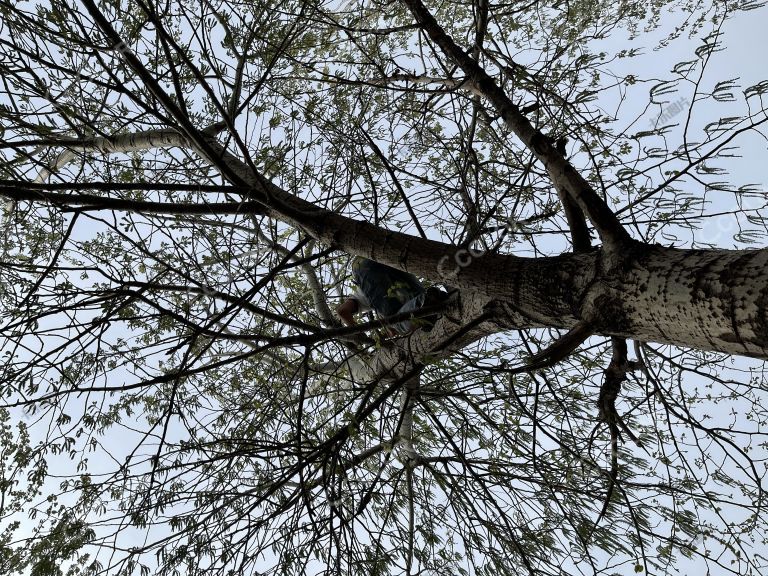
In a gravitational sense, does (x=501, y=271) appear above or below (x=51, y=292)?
below

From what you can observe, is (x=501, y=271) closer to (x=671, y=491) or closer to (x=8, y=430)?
(x=671, y=491)

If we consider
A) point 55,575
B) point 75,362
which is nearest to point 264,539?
point 55,575

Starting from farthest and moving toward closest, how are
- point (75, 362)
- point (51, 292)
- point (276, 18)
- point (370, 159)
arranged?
point (370, 159) → point (276, 18) → point (75, 362) → point (51, 292)

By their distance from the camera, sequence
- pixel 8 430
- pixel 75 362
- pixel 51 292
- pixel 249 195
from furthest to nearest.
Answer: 1. pixel 8 430
2. pixel 75 362
3. pixel 51 292
4. pixel 249 195

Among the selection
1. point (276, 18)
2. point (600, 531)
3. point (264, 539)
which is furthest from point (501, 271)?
point (276, 18)

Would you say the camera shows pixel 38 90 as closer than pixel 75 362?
Yes

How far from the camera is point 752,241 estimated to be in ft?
6.91

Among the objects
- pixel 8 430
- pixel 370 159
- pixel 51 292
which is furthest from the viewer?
pixel 8 430

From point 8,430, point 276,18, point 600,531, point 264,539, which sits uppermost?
point 276,18

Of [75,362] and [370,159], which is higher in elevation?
[370,159]

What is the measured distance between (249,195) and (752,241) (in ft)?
7.08

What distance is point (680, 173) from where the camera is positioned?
2127mm

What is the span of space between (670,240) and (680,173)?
1.58 ft

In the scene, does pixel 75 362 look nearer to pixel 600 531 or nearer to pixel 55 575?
→ pixel 55 575
